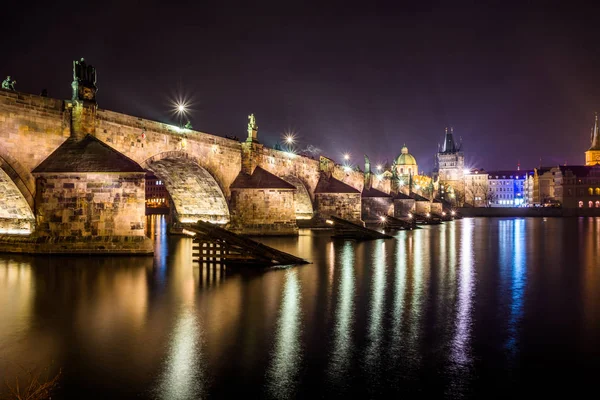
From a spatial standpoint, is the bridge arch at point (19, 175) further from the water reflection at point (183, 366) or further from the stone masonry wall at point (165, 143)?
the water reflection at point (183, 366)

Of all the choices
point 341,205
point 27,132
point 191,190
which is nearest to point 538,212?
point 341,205

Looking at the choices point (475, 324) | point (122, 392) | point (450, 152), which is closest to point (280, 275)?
point (475, 324)

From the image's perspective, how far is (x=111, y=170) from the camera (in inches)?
686

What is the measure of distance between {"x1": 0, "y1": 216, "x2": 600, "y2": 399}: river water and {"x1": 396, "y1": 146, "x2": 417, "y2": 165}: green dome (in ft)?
372

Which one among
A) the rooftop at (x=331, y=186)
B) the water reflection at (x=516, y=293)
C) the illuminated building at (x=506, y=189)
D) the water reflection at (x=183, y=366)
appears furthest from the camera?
the illuminated building at (x=506, y=189)

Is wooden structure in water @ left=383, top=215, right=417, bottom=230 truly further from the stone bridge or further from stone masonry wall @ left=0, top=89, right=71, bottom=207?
stone masonry wall @ left=0, top=89, right=71, bottom=207

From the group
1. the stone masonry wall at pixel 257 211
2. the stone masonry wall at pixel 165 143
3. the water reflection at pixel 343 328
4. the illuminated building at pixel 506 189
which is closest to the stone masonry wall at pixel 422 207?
the stone masonry wall at pixel 257 211

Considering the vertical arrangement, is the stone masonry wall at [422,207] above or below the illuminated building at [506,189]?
below

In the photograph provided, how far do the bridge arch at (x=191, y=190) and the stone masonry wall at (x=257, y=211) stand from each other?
71 cm

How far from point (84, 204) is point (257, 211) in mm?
13904

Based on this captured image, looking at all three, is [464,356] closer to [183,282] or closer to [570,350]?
[570,350]

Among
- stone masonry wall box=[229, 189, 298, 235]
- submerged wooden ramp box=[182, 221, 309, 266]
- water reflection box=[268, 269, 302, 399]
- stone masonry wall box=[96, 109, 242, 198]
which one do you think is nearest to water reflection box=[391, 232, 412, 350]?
water reflection box=[268, 269, 302, 399]

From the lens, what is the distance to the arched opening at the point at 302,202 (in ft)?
137

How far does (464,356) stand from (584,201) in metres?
102
